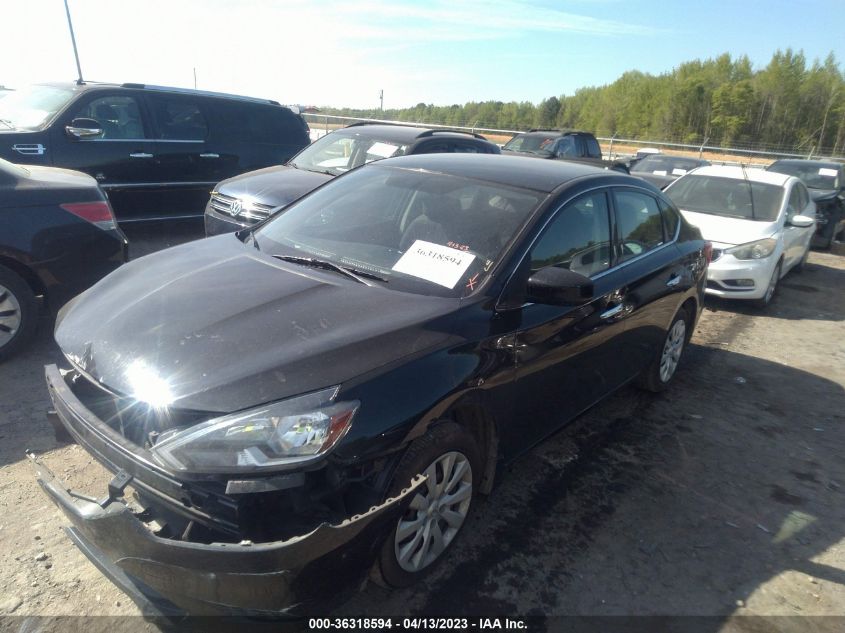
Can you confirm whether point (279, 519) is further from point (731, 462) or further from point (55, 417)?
point (731, 462)

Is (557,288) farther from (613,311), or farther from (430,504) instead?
(430,504)

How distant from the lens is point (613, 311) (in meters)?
3.64

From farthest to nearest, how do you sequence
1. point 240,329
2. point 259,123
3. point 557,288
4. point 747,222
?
1. point 259,123
2. point 747,222
3. point 557,288
4. point 240,329

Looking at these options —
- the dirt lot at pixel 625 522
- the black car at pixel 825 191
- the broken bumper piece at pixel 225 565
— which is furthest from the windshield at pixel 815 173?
the broken bumper piece at pixel 225 565

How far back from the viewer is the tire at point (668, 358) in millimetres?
4704

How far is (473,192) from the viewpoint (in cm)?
341

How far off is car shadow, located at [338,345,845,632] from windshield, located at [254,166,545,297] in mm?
1102

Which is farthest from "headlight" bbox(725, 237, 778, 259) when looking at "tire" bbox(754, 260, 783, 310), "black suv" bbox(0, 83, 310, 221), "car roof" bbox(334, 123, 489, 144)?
"black suv" bbox(0, 83, 310, 221)

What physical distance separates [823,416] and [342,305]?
4241 mm

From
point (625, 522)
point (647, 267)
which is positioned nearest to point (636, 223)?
point (647, 267)

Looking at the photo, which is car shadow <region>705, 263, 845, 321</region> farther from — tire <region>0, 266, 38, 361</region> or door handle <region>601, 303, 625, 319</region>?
tire <region>0, 266, 38, 361</region>

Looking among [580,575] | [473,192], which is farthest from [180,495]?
[473,192]

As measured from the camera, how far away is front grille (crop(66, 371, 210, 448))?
6.93 ft

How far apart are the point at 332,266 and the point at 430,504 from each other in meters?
1.26
